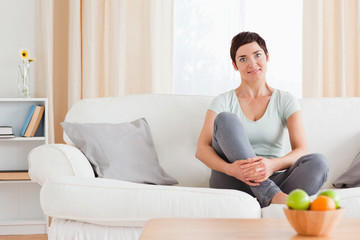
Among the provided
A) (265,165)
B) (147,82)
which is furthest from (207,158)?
(147,82)

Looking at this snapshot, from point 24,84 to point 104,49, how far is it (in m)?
0.65

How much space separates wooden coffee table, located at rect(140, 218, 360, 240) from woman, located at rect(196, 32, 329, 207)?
61 cm

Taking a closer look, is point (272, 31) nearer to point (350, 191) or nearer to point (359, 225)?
point (350, 191)

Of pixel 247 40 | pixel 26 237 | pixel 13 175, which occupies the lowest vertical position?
pixel 26 237

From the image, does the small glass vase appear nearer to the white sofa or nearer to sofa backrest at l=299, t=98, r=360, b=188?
the white sofa

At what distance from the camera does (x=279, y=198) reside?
1.92 m

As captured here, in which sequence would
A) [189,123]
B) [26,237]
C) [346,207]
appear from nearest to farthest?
1. [346,207]
2. [189,123]
3. [26,237]

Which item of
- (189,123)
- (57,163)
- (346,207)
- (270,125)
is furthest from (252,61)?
(57,163)

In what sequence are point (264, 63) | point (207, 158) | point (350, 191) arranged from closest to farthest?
point (350, 191) < point (207, 158) < point (264, 63)

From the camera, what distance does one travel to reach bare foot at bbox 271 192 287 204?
1905 millimetres

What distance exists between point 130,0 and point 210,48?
715 millimetres

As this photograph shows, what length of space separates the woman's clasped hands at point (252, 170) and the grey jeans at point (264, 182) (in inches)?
1.2

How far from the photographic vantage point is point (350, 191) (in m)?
1.92

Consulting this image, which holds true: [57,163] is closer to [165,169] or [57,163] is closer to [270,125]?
[165,169]
